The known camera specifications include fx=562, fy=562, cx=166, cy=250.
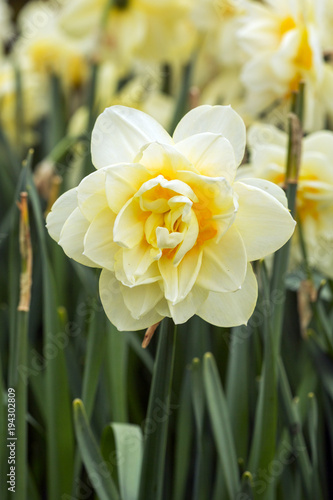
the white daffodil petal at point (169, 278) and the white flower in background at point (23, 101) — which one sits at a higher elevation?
the white flower in background at point (23, 101)

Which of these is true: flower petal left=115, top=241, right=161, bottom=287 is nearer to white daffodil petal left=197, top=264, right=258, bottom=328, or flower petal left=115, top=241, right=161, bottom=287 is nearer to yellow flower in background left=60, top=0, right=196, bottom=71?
white daffodil petal left=197, top=264, right=258, bottom=328

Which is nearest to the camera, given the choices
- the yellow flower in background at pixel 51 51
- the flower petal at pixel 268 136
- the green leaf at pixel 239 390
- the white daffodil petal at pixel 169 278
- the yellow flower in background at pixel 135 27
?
the white daffodil petal at pixel 169 278

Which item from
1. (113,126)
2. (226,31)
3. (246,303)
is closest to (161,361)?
(246,303)

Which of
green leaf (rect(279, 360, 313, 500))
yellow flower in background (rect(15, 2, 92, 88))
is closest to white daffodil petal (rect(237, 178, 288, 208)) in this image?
green leaf (rect(279, 360, 313, 500))

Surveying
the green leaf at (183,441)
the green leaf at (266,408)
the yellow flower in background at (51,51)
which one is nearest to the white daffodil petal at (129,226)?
the green leaf at (266,408)

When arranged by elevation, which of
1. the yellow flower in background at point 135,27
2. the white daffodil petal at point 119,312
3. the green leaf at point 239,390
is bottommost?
the green leaf at point 239,390

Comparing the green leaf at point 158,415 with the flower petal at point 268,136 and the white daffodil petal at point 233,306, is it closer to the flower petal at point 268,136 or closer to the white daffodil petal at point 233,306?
the white daffodil petal at point 233,306

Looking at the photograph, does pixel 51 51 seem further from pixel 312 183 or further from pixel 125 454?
pixel 125 454
